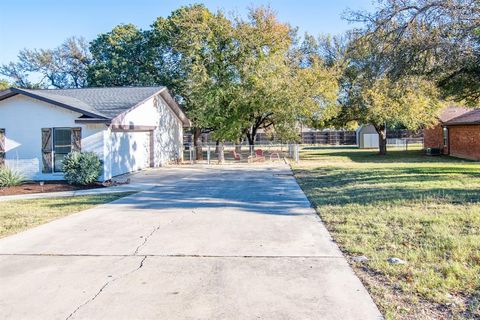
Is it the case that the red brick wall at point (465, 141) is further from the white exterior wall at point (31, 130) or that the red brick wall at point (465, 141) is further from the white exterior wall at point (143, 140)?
the white exterior wall at point (31, 130)

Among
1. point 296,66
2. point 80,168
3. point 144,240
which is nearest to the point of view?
point 144,240

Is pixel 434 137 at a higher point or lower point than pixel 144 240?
higher

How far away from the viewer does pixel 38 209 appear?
375 inches

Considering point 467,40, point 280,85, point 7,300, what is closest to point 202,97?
point 280,85

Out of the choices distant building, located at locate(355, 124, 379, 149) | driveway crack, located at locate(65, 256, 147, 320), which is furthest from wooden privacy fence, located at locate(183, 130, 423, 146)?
driveway crack, located at locate(65, 256, 147, 320)

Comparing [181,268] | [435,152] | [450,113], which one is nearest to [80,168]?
[181,268]

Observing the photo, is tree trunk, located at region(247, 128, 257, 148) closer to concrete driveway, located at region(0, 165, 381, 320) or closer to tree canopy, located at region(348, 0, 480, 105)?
tree canopy, located at region(348, 0, 480, 105)

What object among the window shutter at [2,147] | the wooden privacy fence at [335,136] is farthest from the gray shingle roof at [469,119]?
the wooden privacy fence at [335,136]

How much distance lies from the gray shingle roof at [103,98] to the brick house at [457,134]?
59.4 feet

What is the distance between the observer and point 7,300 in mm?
4098

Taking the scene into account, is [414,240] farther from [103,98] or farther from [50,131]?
[103,98]

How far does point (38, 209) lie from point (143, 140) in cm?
1120

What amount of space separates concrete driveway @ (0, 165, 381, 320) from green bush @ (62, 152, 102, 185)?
550 centimetres

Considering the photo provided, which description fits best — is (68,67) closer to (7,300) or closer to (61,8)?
(61,8)
